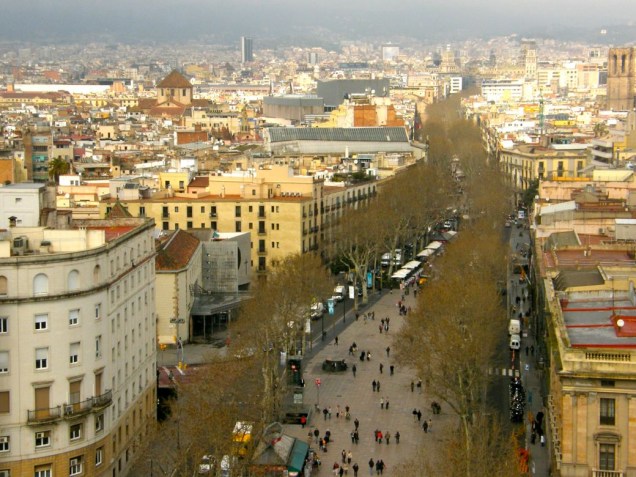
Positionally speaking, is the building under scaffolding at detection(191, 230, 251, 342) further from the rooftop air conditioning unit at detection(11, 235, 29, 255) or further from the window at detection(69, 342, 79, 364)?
the window at detection(69, 342, 79, 364)

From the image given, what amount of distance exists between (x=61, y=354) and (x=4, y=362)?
131 cm

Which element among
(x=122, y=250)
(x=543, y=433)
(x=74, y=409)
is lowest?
(x=543, y=433)

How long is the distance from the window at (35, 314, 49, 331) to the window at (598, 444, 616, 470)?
12480 mm

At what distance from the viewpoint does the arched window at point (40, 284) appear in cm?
3117

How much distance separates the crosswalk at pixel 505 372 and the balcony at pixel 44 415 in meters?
18.6

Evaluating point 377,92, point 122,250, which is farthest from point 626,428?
point 377,92

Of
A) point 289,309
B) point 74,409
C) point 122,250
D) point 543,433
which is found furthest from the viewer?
point 289,309

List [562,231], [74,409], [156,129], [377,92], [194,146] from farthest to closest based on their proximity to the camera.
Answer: [377,92] → [156,129] → [194,146] → [562,231] → [74,409]

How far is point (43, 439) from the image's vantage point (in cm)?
3119

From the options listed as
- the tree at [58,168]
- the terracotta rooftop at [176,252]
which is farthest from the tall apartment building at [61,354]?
the tree at [58,168]

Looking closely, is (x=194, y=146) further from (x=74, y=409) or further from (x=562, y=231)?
(x=74, y=409)

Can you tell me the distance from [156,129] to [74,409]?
4805 inches

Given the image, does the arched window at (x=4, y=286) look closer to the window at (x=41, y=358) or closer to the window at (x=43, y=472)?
the window at (x=41, y=358)

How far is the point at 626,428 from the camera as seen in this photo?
94.2 feet
